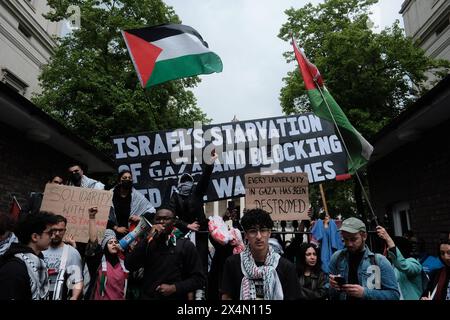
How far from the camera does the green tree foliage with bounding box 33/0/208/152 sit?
13398mm

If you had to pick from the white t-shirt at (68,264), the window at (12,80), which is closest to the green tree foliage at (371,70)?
the white t-shirt at (68,264)

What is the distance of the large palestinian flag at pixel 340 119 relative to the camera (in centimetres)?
491

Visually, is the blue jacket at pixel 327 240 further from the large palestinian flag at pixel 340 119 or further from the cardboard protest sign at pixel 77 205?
the cardboard protest sign at pixel 77 205

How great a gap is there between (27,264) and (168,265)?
1.12m

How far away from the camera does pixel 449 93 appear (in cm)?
534

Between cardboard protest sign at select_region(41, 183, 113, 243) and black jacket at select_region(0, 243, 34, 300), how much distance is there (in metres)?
1.87

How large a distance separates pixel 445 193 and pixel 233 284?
250 inches

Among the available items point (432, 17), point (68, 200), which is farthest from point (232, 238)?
point (432, 17)

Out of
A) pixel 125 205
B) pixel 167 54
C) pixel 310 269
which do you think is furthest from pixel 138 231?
pixel 167 54

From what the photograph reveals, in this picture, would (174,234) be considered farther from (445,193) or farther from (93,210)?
(445,193)

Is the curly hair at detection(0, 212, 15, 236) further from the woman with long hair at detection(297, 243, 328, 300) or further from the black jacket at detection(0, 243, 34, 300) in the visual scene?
the woman with long hair at detection(297, 243, 328, 300)

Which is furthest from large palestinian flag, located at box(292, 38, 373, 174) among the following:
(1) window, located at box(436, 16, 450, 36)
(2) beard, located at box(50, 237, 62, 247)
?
(1) window, located at box(436, 16, 450, 36)

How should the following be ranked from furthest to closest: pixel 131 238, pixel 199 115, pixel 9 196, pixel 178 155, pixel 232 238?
pixel 199 115 → pixel 9 196 → pixel 178 155 → pixel 232 238 → pixel 131 238

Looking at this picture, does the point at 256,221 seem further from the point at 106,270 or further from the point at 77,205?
the point at 77,205
